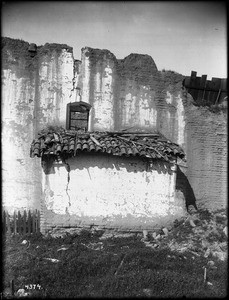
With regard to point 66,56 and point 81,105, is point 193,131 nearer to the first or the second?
point 81,105

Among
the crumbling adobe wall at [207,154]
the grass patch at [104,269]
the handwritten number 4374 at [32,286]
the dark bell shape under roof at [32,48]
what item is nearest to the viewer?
the handwritten number 4374 at [32,286]

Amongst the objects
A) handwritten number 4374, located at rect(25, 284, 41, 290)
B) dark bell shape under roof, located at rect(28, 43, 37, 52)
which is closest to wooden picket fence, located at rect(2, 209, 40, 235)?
handwritten number 4374, located at rect(25, 284, 41, 290)

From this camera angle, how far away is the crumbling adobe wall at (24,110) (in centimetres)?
1047

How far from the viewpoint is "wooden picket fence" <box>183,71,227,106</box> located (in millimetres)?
12109

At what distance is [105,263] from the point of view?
22.3 feet

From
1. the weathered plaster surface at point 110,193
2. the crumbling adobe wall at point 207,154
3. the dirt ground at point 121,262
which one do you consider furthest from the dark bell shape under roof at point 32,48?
the dirt ground at point 121,262

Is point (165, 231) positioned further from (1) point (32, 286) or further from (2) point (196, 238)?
(1) point (32, 286)

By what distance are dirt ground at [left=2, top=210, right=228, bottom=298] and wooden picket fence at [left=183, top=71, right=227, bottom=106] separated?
5291mm

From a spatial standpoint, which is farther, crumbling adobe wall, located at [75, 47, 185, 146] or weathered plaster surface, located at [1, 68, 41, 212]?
crumbling adobe wall, located at [75, 47, 185, 146]

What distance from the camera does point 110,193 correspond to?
Answer: 355 inches

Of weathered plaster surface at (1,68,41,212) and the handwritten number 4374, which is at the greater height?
weathered plaster surface at (1,68,41,212)

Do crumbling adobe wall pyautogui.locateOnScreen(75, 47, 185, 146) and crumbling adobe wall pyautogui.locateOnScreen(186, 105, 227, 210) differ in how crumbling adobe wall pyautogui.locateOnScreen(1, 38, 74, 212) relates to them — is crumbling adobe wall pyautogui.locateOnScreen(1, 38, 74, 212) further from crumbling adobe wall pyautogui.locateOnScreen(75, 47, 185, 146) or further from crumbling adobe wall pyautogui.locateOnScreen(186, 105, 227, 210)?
crumbling adobe wall pyautogui.locateOnScreen(186, 105, 227, 210)

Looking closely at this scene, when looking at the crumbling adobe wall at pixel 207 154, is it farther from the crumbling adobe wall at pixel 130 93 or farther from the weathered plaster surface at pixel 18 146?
the weathered plaster surface at pixel 18 146

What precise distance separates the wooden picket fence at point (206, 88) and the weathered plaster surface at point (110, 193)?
4731 mm
